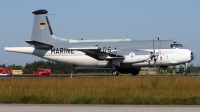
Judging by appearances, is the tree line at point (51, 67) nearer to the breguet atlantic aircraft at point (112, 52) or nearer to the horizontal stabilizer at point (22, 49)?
the horizontal stabilizer at point (22, 49)

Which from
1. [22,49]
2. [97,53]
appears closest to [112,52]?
[97,53]

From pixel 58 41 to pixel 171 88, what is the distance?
2798cm

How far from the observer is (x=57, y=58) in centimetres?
4991

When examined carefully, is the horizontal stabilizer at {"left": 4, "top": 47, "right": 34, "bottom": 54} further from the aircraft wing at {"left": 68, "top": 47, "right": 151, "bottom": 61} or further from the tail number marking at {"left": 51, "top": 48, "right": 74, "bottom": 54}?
the aircraft wing at {"left": 68, "top": 47, "right": 151, "bottom": 61}

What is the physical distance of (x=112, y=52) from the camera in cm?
4709

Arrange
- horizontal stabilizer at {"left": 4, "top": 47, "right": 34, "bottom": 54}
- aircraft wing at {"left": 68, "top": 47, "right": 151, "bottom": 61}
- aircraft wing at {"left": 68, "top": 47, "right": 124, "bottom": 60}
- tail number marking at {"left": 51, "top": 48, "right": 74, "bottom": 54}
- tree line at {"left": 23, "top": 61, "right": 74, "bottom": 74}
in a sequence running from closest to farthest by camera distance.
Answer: aircraft wing at {"left": 68, "top": 47, "right": 151, "bottom": 61} < aircraft wing at {"left": 68, "top": 47, "right": 124, "bottom": 60} < tail number marking at {"left": 51, "top": 48, "right": 74, "bottom": 54} < horizontal stabilizer at {"left": 4, "top": 47, "right": 34, "bottom": 54} < tree line at {"left": 23, "top": 61, "right": 74, "bottom": 74}

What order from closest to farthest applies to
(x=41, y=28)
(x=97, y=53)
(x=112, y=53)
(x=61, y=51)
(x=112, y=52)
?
(x=97, y=53), (x=112, y=53), (x=112, y=52), (x=61, y=51), (x=41, y=28)

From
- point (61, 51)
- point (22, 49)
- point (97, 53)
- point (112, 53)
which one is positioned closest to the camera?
point (97, 53)

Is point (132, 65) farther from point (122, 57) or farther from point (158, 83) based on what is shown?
point (158, 83)

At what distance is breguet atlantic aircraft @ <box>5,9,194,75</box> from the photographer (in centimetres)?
4588

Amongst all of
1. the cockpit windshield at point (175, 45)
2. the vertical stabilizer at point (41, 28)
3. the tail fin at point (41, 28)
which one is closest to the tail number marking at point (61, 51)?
the tail fin at point (41, 28)

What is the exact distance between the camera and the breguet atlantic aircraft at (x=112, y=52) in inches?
1806

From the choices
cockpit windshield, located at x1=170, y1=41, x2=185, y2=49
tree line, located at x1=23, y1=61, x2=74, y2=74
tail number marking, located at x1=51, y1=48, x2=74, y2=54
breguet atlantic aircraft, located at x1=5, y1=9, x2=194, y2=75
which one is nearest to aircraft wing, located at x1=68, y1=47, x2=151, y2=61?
breguet atlantic aircraft, located at x1=5, y1=9, x2=194, y2=75

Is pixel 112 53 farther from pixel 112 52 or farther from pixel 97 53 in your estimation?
pixel 97 53
